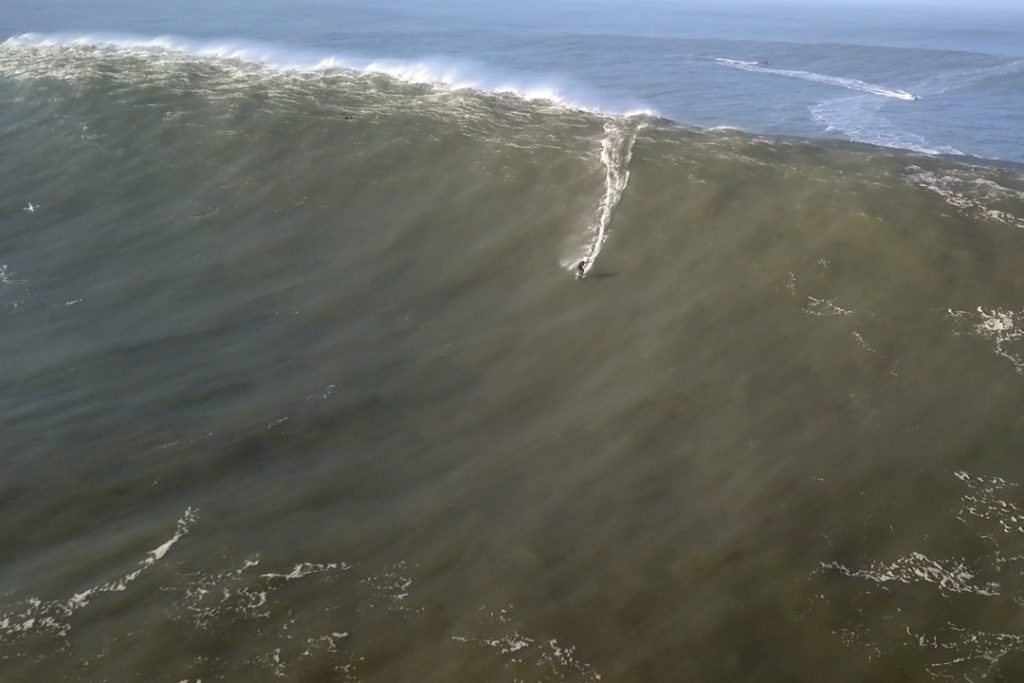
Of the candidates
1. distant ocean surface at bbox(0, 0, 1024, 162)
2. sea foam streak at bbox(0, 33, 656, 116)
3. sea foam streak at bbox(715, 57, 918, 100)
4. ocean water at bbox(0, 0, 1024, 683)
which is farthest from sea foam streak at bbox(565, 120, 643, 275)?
sea foam streak at bbox(715, 57, 918, 100)

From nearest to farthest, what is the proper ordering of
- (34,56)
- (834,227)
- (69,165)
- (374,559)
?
(374,559), (834,227), (69,165), (34,56)

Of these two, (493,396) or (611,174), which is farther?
(611,174)

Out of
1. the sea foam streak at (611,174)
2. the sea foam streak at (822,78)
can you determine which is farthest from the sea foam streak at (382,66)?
the sea foam streak at (822,78)

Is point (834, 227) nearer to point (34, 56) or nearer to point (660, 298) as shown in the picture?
point (660, 298)

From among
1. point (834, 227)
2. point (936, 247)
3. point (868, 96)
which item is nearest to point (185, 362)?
point (834, 227)

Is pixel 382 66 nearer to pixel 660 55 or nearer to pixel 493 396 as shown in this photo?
pixel 660 55

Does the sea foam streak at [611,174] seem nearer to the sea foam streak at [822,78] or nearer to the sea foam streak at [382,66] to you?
the sea foam streak at [382,66]

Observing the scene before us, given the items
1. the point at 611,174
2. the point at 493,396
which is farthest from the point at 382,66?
the point at 493,396
